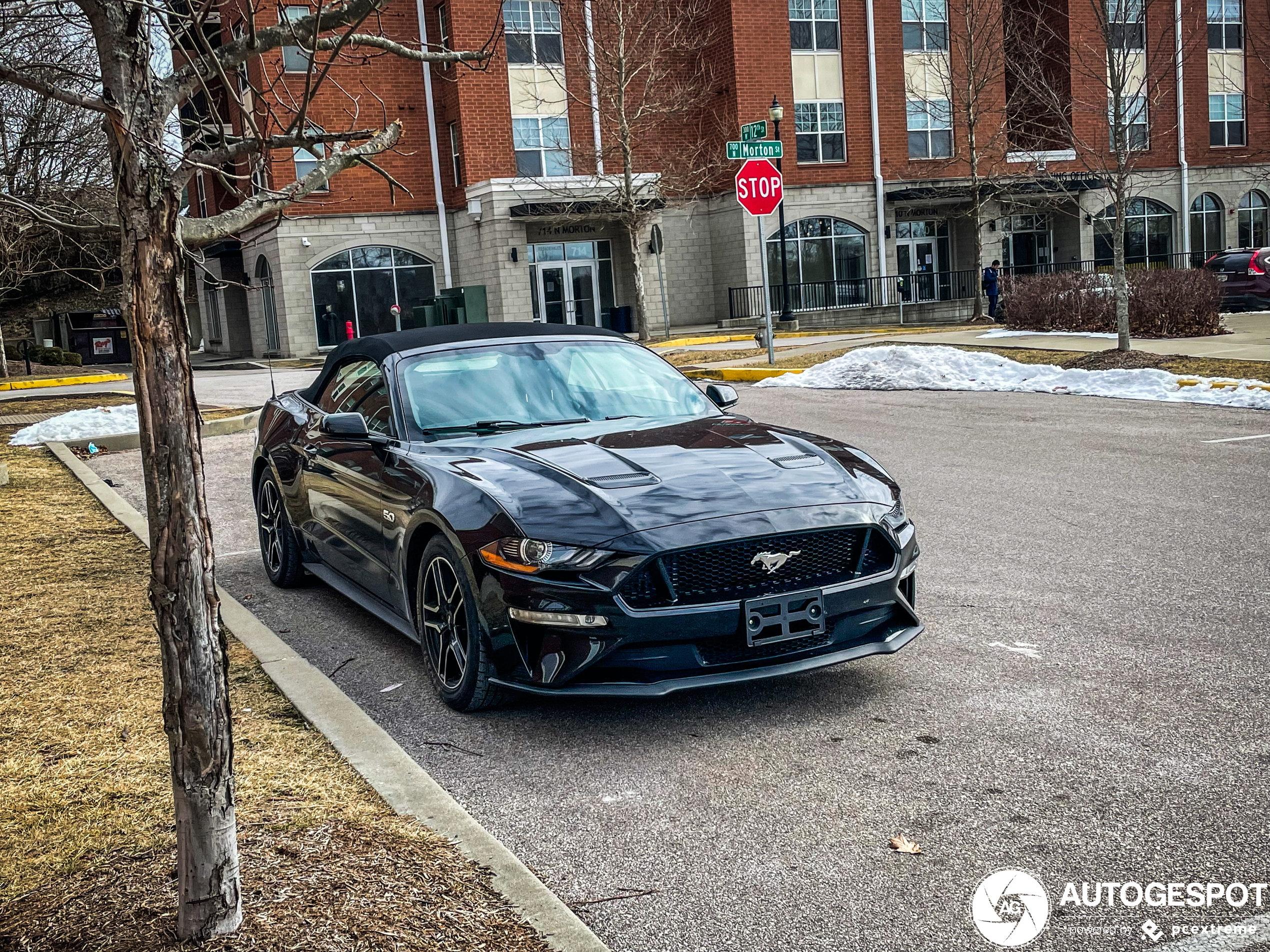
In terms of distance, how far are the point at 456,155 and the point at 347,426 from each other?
38.0 m

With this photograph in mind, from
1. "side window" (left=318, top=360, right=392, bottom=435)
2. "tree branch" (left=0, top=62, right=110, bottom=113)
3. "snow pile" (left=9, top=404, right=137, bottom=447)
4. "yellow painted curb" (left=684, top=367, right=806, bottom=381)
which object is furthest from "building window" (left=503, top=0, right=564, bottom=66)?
"tree branch" (left=0, top=62, right=110, bottom=113)

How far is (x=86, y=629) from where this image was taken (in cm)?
671

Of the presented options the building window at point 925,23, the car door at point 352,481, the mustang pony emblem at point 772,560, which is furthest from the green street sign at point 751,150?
the building window at point 925,23

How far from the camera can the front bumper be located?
15.0 ft

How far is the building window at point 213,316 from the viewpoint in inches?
2014

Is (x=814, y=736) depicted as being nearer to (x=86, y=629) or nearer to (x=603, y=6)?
(x=86, y=629)

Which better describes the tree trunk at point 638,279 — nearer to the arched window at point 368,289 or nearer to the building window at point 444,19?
the arched window at point 368,289

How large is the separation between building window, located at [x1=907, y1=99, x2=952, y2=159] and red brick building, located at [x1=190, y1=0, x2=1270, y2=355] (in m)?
0.08

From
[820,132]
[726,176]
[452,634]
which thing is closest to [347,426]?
[452,634]

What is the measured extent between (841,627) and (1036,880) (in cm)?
158

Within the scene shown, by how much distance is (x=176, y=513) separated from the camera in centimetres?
293

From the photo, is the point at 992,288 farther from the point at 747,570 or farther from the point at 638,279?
the point at 747,570

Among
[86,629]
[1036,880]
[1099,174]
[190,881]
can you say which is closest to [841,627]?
[1036,880]

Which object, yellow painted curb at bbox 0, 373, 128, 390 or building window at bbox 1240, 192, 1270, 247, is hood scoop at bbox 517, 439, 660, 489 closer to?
yellow painted curb at bbox 0, 373, 128, 390
